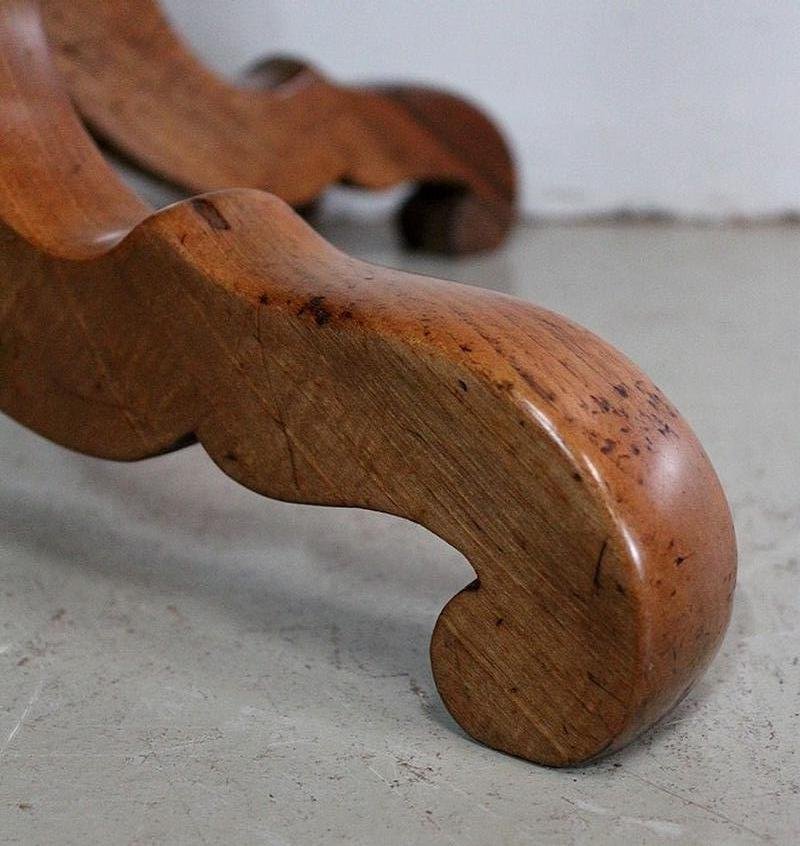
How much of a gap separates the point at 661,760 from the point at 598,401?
6.1 inches

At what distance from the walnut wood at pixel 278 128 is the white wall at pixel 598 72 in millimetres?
211

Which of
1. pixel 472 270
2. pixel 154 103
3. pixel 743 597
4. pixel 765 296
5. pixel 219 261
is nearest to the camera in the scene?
pixel 219 261

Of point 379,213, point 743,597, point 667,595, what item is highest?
point 667,595

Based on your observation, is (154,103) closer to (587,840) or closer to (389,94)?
(389,94)

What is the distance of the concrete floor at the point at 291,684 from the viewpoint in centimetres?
53

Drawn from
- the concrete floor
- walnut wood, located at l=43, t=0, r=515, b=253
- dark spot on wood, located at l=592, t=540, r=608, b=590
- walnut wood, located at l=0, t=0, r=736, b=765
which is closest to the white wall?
walnut wood, located at l=43, t=0, r=515, b=253

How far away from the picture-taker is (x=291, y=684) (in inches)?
24.9

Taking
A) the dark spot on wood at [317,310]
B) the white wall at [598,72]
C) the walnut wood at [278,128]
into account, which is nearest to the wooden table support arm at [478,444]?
the dark spot on wood at [317,310]

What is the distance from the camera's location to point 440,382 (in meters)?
0.55

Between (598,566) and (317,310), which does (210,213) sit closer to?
(317,310)

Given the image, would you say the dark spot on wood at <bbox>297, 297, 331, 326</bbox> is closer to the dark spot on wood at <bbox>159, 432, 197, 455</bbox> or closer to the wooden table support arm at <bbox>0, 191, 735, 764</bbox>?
the wooden table support arm at <bbox>0, 191, 735, 764</bbox>

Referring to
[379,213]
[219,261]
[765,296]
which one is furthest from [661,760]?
[379,213]

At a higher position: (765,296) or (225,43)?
(225,43)

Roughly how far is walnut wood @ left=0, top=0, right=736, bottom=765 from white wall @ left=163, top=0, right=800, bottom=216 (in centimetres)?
111
